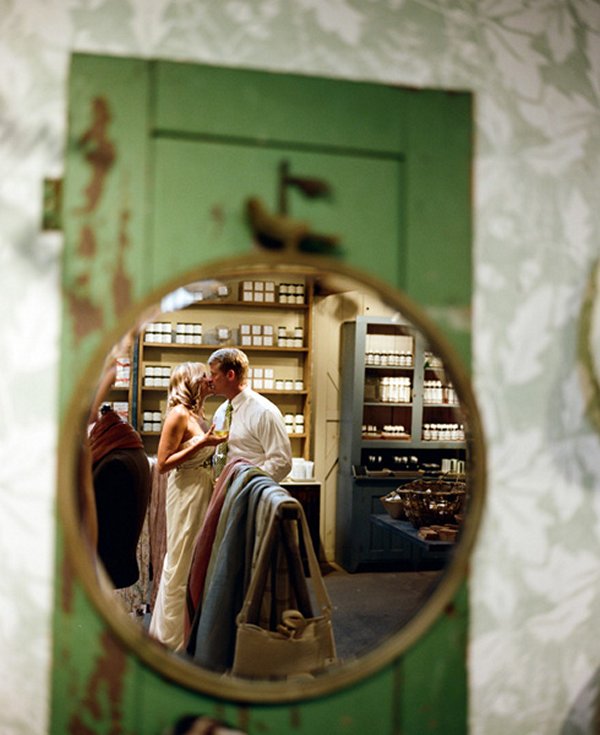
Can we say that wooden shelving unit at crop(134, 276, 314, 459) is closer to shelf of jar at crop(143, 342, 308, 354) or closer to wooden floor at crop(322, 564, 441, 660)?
shelf of jar at crop(143, 342, 308, 354)

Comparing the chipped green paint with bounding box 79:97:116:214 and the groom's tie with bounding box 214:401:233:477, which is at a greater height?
the chipped green paint with bounding box 79:97:116:214

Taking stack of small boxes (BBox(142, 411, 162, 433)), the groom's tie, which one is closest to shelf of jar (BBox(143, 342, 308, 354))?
stack of small boxes (BBox(142, 411, 162, 433))

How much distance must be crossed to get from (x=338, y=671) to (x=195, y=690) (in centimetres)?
32

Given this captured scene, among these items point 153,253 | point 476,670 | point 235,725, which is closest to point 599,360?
point 476,670

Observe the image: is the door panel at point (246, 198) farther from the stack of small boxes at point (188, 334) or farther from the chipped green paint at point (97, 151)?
the stack of small boxes at point (188, 334)

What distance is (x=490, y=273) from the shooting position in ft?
5.72

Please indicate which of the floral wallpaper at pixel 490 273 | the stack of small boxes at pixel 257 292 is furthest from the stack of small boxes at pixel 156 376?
the floral wallpaper at pixel 490 273

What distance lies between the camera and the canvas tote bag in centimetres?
281

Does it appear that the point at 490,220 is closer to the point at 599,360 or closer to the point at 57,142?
the point at 599,360

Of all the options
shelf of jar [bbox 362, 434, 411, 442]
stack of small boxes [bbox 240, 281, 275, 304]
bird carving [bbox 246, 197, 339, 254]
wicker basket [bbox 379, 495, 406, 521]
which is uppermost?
stack of small boxes [bbox 240, 281, 275, 304]

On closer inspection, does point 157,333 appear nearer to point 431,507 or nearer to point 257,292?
point 257,292

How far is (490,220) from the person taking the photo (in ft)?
5.72

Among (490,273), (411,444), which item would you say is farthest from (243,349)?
(490,273)

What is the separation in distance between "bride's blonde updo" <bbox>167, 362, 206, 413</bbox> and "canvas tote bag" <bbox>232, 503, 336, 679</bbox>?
1.56 m
